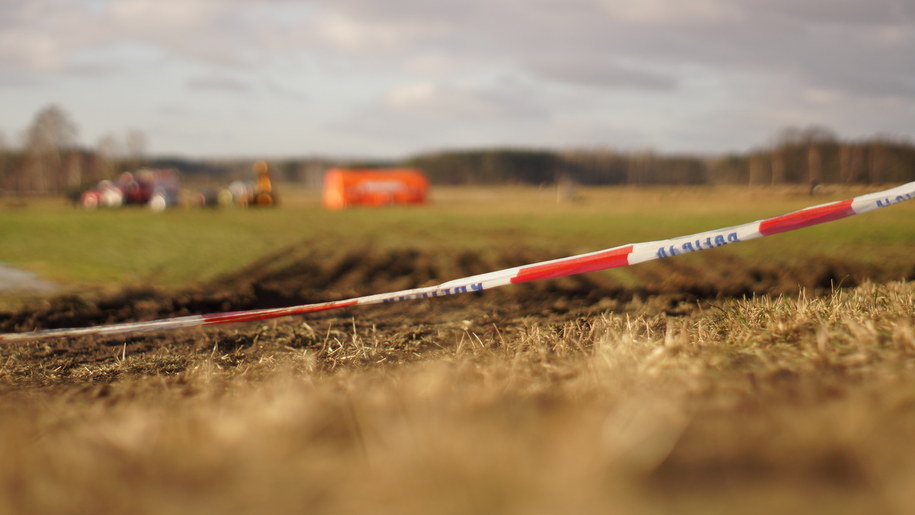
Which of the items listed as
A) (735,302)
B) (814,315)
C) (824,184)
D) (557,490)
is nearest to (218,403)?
(557,490)

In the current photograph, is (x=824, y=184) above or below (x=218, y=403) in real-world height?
above

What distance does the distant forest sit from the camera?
7.96 meters

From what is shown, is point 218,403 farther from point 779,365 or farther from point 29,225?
point 29,225

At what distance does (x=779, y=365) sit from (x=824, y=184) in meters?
5.92

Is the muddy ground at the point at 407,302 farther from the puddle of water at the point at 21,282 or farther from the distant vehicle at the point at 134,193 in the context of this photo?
the distant vehicle at the point at 134,193

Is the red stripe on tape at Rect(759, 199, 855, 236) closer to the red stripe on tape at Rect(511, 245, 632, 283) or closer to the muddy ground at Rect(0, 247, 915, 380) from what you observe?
the red stripe on tape at Rect(511, 245, 632, 283)

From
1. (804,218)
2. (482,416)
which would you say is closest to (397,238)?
(804,218)

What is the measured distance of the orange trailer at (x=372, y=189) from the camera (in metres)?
51.0

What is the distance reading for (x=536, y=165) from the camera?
6161 inches

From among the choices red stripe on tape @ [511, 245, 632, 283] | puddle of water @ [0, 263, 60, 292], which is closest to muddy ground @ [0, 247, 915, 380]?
red stripe on tape @ [511, 245, 632, 283]

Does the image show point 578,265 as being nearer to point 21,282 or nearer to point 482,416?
point 482,416

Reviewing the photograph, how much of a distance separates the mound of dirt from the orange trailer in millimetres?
36476

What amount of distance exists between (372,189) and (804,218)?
4841 cm

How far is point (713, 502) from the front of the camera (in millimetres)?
1600
